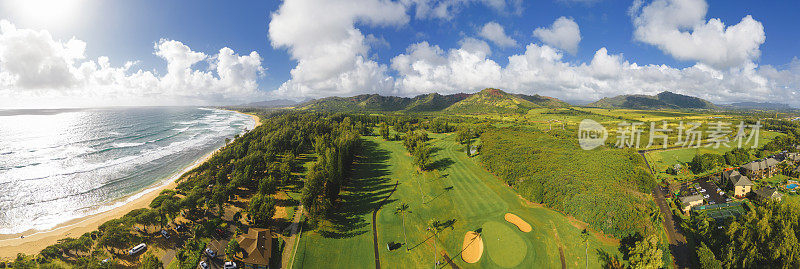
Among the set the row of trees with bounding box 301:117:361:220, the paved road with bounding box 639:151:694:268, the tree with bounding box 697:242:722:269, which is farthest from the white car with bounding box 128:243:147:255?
the tree with bounding box 697:242:722:269

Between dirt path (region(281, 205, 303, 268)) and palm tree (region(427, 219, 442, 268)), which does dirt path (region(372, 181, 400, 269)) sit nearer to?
palm tree (region(427, 219, 442, 268))

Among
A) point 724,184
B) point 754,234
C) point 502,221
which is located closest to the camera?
point 754,234

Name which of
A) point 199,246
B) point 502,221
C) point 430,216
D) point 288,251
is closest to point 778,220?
point 502,221

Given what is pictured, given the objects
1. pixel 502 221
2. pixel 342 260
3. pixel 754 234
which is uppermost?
pixel 754 234

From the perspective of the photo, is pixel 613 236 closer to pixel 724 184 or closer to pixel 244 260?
pixel 724 184

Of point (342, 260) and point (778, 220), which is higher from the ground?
point (778, 220)

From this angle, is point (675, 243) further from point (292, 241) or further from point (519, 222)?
point (292, 241)

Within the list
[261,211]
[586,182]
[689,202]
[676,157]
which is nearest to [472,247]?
[586,182]
